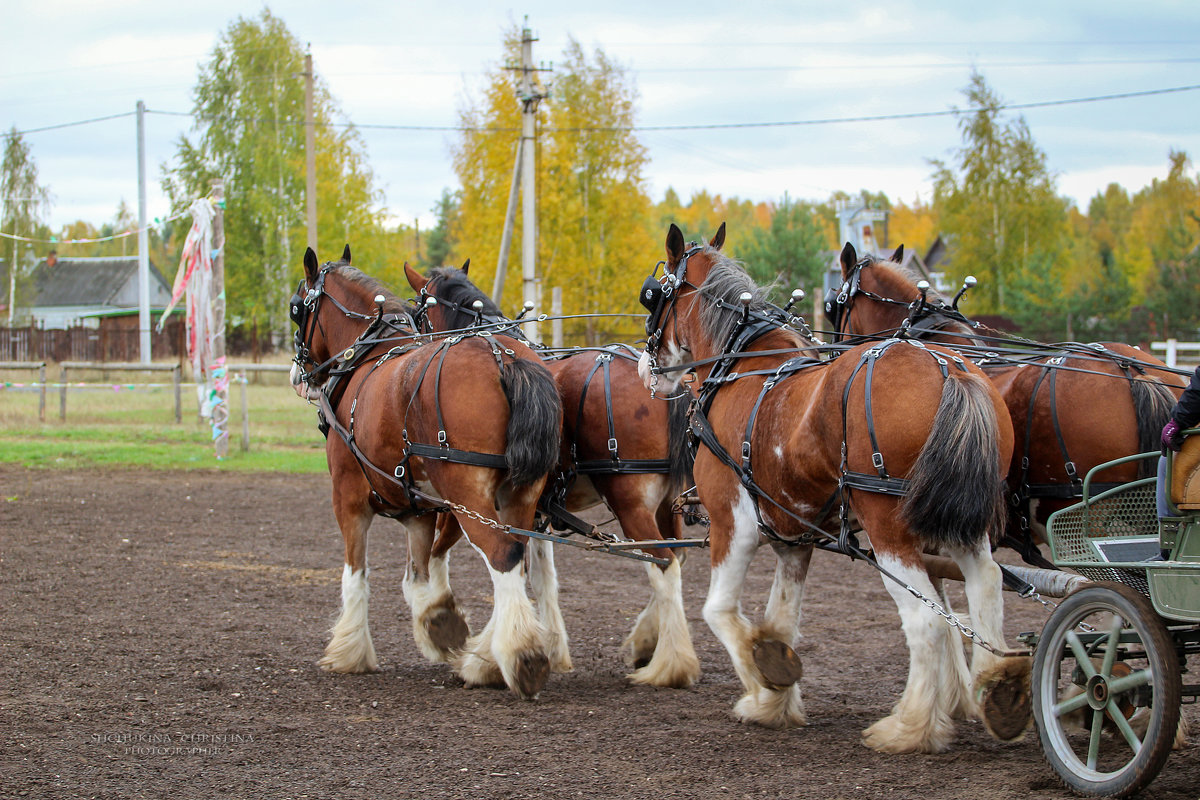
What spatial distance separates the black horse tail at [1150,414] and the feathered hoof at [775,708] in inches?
69.9

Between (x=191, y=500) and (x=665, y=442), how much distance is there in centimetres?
749

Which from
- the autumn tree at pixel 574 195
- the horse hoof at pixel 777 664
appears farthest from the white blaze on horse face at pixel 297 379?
the autumn tree at pixel 574 195

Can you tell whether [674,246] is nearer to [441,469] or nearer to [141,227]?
[441,469]

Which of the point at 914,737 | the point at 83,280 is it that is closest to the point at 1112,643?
the point at 914,737

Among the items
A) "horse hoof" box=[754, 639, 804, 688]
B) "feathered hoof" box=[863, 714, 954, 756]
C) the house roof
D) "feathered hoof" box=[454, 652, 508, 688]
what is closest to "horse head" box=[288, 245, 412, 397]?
"feathered hoof" box=[454, 652, 508, 688]

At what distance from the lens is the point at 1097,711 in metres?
3.46

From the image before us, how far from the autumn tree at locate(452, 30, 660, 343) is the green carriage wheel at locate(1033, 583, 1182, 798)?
21014mm

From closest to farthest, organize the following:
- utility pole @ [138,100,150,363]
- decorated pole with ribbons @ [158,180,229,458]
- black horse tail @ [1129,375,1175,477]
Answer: black horse tail @ [1129,375,1175,477]
decorated pole with ribbons @ [158,180,229,458]
utility pole @ [138,100,150,363]

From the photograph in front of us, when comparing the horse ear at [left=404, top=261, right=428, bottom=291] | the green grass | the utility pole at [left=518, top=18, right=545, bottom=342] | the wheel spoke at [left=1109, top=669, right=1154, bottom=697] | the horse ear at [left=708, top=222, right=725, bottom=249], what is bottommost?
the green grass

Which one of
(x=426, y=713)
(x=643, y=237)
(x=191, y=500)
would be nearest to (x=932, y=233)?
(x=643, y=237)

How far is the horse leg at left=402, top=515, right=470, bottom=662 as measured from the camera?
5.73m

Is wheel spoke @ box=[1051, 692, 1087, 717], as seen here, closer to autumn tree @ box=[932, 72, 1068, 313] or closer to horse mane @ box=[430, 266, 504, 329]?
horse mane @ box=[430, 266, 504, 329]

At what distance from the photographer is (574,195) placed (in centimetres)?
2628

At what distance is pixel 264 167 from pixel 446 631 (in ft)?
103
